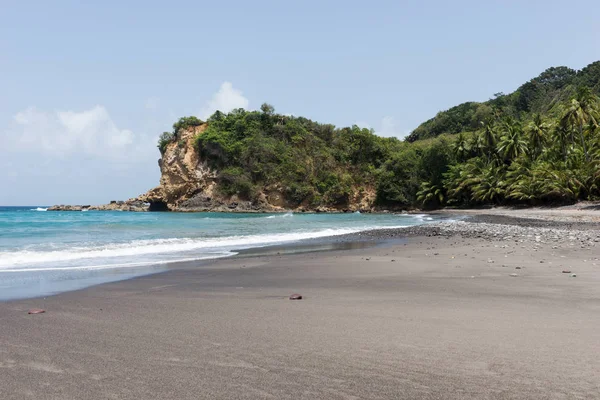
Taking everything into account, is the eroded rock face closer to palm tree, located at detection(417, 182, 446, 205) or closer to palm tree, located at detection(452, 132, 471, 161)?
palm tree, located at detection(417, 182, 446, 205)

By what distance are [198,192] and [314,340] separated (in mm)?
77248

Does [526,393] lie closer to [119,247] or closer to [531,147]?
[119,247]

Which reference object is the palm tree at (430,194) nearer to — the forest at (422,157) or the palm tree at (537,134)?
the forest at (422,157)

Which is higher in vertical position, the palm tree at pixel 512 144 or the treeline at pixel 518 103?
the treeline at pixel 518 103

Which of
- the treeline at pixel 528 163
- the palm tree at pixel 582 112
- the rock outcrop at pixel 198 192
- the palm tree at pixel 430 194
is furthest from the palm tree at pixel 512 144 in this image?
the rock outcrop at pixel 198 192

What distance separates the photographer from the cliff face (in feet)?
251

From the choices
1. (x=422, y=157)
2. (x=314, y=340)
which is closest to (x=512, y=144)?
(x=422, y=157)

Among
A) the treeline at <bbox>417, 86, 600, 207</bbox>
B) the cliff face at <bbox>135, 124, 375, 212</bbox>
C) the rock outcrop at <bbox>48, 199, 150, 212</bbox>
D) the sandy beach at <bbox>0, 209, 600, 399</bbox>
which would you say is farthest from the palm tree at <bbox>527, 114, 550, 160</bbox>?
the rock outcrop at <bbox>48, 199, 150, 212</bbox>

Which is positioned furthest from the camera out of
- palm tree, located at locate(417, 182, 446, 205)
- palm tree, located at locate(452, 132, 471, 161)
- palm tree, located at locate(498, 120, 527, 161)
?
palm tree, located at locate(452, 132, 471, 161)

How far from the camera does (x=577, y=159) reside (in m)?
47.1

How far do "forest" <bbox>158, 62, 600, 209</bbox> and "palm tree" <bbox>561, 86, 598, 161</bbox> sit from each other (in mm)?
112

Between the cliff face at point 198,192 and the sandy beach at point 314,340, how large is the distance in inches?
2699

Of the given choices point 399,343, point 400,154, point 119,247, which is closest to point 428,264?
point 399,343

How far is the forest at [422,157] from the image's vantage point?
1897 inches
